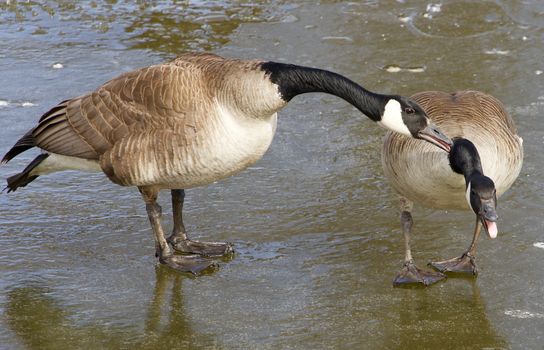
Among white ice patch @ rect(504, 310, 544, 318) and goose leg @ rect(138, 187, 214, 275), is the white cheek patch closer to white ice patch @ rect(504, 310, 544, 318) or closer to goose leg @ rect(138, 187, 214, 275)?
white ice patch @ rect(504, 310, 544, 318)

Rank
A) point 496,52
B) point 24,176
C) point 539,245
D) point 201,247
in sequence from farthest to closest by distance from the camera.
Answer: point 496,52
point 24,176
point 201,247
point 539,245

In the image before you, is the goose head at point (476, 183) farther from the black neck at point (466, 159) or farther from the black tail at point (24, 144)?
the black tail at point (24, 144)

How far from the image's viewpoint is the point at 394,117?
493cm

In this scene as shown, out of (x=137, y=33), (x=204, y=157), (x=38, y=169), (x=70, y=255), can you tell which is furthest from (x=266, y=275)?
(x=137, y=33)

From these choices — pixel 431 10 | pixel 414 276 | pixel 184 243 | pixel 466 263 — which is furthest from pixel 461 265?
pixel 431 10

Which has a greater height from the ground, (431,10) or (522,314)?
(522,314)

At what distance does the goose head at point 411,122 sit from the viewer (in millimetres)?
4902

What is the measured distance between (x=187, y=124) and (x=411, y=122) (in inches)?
52.6

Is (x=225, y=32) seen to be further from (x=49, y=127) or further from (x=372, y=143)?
(x=49, y=127)

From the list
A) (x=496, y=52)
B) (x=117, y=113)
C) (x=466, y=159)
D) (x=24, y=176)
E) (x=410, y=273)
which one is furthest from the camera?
(x=496, y=52)

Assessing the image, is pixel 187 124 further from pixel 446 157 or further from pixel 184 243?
pixel 446 157

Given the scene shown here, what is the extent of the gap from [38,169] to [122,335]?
1.77m

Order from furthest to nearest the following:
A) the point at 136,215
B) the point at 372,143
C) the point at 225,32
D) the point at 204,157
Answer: the point at 225,32, the point at 372,143, the point at 136,215, the point at 204,157

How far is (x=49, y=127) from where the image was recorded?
19.3 ft
